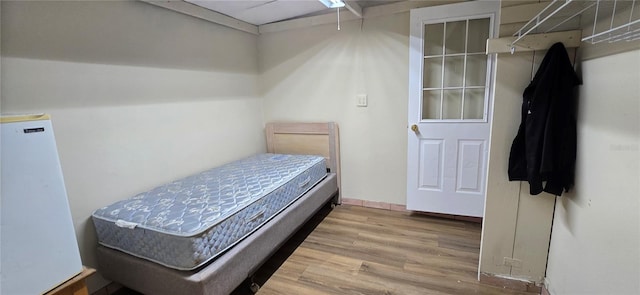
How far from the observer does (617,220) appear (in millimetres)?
1147

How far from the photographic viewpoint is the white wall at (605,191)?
1.07 meters

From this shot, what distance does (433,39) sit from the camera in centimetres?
265

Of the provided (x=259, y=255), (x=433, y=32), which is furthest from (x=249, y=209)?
(x=433, y=32)

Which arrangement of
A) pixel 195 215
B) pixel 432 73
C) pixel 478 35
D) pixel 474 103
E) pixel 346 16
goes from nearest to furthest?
pixel 195 215 → pixel 478 35 → pixel 474 103 → pixel 432 73 → pixel 346 16

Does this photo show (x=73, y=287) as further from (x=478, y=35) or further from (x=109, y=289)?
(x=478, y=35)

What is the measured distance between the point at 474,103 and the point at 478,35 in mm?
594

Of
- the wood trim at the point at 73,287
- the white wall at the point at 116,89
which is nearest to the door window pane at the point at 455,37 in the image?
the white wall at the point at 116,89

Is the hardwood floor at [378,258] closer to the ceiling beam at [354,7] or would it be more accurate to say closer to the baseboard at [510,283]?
the baseboard at [510,283]

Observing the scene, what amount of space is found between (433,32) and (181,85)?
233cm

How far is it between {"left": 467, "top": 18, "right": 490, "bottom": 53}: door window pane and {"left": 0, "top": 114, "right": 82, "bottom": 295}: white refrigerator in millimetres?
2957

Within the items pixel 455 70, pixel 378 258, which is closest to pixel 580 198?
pixel 378 258

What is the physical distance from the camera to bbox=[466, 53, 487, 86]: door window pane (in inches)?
99.7

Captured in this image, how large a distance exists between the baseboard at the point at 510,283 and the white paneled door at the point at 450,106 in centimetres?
87

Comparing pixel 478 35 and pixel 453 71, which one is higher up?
pixel 478 35
